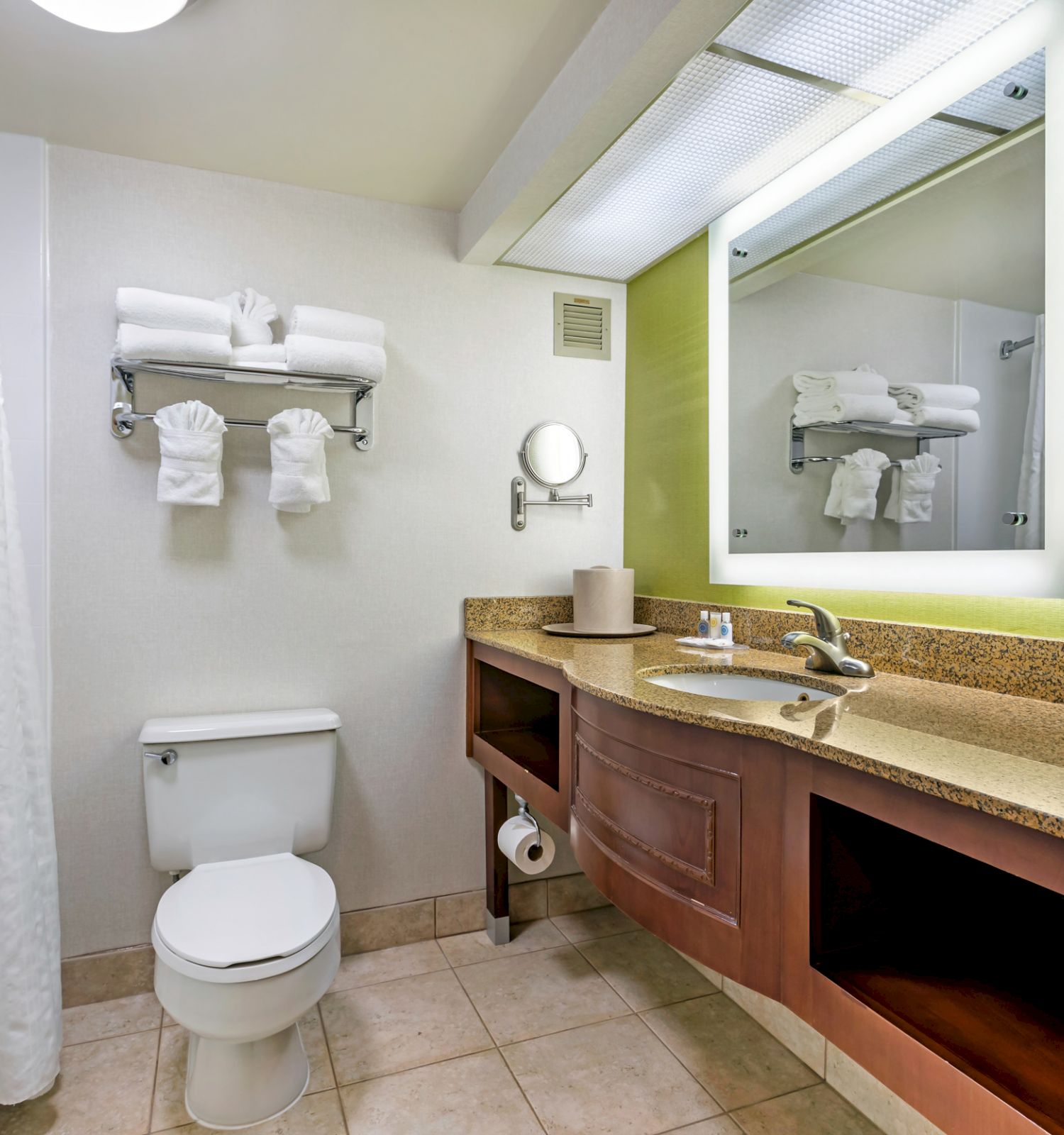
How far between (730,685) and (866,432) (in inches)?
25.0

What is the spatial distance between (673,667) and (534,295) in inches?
55.4

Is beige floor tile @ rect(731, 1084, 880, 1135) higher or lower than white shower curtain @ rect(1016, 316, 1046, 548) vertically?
lower

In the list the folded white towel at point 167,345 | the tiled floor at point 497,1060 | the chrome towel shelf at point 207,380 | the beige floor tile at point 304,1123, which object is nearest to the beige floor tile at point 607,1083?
the tiled floor at point 497,1060

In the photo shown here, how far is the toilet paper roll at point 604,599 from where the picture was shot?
2209mm

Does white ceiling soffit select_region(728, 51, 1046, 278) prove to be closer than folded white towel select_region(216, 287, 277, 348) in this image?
Yes

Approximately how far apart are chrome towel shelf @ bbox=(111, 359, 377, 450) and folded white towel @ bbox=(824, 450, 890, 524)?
48.6 inches

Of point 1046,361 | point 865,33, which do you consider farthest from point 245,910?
point 865,33

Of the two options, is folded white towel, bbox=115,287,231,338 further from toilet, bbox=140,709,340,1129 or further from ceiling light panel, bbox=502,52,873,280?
toilet, bbox=140,709,340,1129

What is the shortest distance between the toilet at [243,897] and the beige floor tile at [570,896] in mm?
817

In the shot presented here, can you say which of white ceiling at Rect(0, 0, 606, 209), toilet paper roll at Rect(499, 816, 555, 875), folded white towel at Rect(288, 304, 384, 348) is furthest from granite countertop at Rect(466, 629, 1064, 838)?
white ceiling at Rect(0, 0, 606, 209)

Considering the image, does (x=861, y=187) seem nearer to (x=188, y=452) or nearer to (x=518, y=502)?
(x=518, y=502)

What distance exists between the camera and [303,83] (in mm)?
1712

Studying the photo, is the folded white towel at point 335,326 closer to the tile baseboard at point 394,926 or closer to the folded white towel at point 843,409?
the folded white towel at point 843,409

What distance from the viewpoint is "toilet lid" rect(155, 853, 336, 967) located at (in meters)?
1.52
